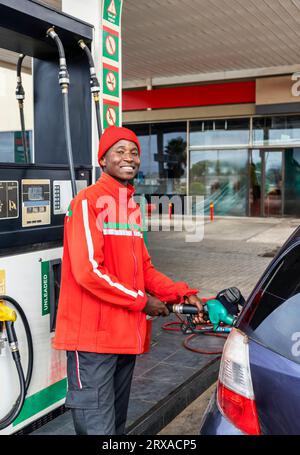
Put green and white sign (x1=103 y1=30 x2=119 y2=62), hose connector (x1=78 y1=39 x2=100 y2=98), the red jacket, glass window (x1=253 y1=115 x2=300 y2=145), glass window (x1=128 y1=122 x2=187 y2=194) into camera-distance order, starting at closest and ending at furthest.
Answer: the red jacket
hose connector (x1=78 y1=39 x2=100 y2=98)
green and white sign (x1=103 y1=30 x2=119 y2=62)
glass window (x1=253 y1=115 x2=300 y2=145)
glass window (x1=128 y1=122 x2=187 y2=194)

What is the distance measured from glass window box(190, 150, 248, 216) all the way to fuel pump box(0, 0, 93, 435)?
56.3ft

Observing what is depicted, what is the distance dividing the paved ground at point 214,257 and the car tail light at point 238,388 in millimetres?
1894

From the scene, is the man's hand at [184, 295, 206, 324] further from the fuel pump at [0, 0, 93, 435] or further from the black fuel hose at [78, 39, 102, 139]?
the black fuel hose at [78, 39, 102, 139]

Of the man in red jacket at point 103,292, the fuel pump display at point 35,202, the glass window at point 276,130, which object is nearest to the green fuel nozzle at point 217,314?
the man in red jacket at point 103,292

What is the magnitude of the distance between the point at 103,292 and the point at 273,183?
1846 cm

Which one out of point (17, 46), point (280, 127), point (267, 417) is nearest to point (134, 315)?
point (267, 417)

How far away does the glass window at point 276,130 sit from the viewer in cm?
1922

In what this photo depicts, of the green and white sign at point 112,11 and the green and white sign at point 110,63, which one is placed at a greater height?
the green and white sign at point 112,11

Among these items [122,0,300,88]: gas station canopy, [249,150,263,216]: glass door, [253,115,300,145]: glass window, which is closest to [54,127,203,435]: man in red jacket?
[122,0,300,88]: gas station canopy

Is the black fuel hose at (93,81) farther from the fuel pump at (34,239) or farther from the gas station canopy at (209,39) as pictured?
the gas station canopy at (209,39)

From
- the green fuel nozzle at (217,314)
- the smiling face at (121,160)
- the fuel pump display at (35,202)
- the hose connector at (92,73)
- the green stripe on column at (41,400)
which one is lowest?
the green stripe on column at (41,400)

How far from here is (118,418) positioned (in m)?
2.83

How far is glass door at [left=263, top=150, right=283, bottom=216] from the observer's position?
19906 millimetres
